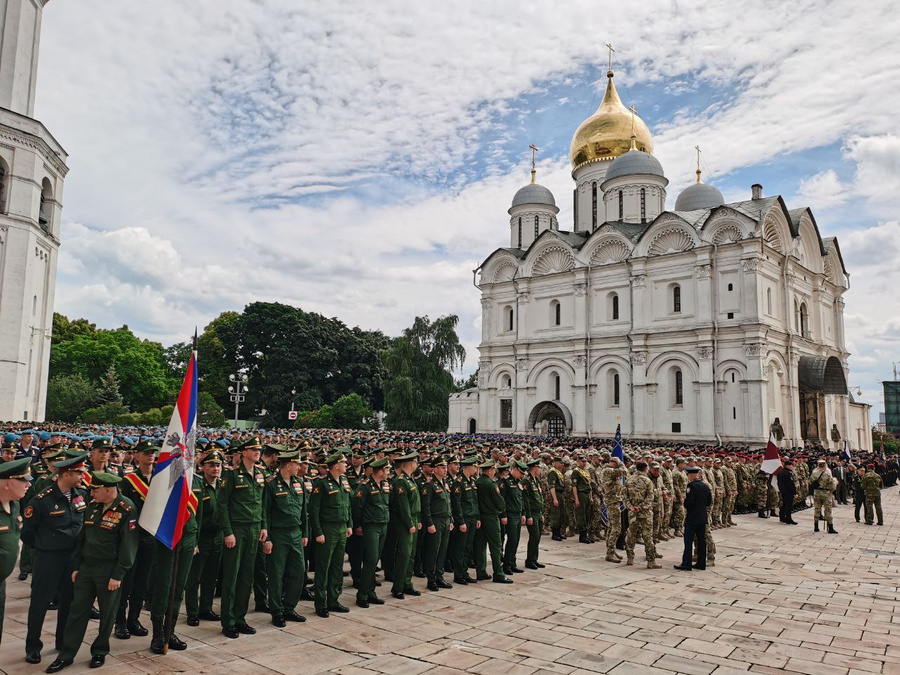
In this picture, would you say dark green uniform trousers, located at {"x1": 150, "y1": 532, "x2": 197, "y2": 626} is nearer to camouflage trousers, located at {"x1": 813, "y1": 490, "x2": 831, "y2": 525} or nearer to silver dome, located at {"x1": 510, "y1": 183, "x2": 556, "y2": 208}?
camouflage trousers, located at {"x1": 813, "y1": 490, "x2": 831, "y2": 525}

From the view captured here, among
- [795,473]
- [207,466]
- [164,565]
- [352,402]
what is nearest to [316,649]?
[164,565]

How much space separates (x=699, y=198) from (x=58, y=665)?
4169cm

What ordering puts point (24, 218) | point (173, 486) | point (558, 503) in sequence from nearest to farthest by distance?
point (173, 486) → point (558, 503) → point (24, 218)

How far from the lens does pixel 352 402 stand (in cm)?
4628

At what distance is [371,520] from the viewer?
303 inches

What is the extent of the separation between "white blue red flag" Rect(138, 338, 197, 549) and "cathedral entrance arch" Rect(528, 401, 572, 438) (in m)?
33.1

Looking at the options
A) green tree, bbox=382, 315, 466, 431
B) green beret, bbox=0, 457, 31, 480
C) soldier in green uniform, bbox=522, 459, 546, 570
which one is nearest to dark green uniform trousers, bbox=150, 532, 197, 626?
green beret, bbox=0, 457, 31, 480

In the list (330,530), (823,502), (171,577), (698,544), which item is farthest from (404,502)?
(823,502)

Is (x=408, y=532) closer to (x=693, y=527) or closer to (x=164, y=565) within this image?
(x=164, y=565)

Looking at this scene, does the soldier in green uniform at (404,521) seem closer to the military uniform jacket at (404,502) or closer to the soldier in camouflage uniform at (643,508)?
the military uniform jacket at (404,502)

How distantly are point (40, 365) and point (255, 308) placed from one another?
98.0ft

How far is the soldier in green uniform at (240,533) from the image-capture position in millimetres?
6352

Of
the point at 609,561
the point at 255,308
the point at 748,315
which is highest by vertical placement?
the point at 255,308

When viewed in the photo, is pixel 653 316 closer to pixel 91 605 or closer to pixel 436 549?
pixel 436 549
